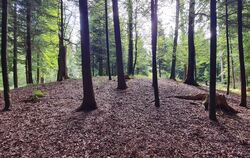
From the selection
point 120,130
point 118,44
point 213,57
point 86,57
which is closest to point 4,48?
point 86,57

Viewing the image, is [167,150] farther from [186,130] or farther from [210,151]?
[186,130]

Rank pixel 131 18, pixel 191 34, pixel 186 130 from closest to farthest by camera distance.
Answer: pixel 186 130
pixel 191 34
pixel 131 18

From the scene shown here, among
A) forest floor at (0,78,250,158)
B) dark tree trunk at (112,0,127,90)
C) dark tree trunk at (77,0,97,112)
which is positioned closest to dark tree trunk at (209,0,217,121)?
forest floor at (0,78,250,158)

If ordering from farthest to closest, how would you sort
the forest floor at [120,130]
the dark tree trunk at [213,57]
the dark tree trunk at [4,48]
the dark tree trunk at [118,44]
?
the dark tree trunk at [118,44] < the dark tree trunk at [4,48] < the dark tree trunk at [213,57] < the forest floor at [120,130]

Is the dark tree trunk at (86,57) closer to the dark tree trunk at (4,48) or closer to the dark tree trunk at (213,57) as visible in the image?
the dark tree trunk at (4,48)

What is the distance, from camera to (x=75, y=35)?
33.3 meters

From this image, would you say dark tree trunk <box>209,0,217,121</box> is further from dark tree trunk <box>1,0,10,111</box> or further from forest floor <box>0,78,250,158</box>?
dark tree trunk <box>1,0,10,111</box>

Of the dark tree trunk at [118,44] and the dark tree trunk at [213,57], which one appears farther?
the dark tree trunk at [118,44]

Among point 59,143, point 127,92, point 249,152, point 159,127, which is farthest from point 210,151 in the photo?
point 127,92

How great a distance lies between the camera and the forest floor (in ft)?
24.8

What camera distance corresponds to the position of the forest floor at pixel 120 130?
757 cm

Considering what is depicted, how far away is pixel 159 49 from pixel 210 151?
27394mm

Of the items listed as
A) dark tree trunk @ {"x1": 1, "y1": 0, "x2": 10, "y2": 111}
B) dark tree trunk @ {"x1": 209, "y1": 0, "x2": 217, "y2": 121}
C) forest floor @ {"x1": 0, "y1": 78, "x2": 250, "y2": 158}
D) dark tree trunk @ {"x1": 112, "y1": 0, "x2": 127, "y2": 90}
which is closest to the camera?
forest floor @ {"x1": 0, "y1": 78, "x2": 250, "y2": 158}

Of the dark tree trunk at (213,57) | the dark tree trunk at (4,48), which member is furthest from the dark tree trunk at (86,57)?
the dark tree trunk at (213,57)
